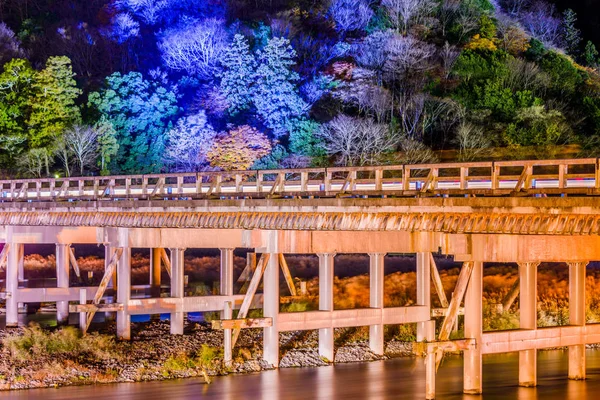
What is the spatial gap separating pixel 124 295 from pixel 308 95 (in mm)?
31430

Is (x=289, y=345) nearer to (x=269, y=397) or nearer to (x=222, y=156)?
(x=269, y=397)

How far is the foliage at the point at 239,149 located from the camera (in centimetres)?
5678

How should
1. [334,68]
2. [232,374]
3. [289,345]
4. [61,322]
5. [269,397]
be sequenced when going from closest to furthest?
[269,397] < [232,374] < [289,345] < [61,322] < [334,68]

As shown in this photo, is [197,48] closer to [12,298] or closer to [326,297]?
[12,298]

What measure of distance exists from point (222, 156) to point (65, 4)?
2950cm

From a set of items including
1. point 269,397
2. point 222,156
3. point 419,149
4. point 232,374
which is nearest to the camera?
point 269,397

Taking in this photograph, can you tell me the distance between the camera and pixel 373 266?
27.2 m

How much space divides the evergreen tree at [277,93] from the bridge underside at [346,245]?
21962 mm

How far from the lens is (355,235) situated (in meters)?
26.2

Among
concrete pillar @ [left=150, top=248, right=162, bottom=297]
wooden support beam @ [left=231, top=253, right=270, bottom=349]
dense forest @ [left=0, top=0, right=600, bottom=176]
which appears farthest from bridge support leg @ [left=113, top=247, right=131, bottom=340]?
dense forest @ [left=0, top=0, right=600, bottom=176]

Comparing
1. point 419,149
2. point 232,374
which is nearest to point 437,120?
point 419,149

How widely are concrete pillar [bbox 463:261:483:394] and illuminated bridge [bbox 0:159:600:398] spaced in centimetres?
3

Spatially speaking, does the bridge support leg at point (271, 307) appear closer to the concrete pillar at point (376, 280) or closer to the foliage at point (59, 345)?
the concrete pillar at point (376, 280)

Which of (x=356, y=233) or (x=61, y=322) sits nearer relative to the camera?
(x=356, y=233)
